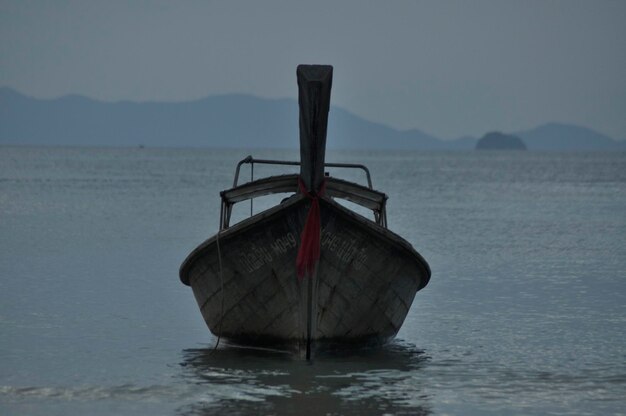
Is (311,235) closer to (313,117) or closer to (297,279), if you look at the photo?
(297,279)

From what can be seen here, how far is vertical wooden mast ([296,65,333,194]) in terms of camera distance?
42.4 feet

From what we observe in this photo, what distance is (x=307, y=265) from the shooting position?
520 inches

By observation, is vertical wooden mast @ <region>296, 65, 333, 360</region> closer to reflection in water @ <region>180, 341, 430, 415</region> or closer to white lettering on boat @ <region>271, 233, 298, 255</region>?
white lettering on boat @ <region>271, 233, 298, 255</region>

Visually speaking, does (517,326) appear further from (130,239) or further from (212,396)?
(130,239)

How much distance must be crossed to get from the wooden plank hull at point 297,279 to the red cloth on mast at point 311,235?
0.07 meters

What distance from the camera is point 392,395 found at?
41.9 feet

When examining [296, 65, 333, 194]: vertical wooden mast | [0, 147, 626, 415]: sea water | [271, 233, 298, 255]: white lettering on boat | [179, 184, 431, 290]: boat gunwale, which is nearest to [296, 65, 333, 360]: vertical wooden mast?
[296, 65, 333, 194]: vertical wooden mast

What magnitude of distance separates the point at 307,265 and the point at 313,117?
1.58 meters

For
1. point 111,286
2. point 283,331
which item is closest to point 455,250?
point 111,286

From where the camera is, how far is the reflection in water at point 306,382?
12.2m

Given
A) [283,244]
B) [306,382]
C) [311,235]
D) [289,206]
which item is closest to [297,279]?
[283,244]

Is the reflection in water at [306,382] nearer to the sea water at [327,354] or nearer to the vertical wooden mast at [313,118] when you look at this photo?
the sea water at [327,354]

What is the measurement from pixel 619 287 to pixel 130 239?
14571 mm

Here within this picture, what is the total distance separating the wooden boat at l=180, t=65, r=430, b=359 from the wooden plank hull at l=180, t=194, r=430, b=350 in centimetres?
1
